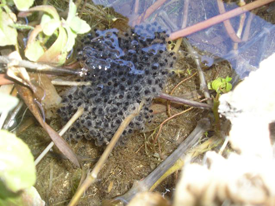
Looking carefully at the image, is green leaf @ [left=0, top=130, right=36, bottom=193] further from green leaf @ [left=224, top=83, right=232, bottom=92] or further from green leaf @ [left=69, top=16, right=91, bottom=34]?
green leaf @ [left=224, top=83, right=232, bottom=92]

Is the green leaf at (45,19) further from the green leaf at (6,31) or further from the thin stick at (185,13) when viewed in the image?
the thin stick at (185,13)

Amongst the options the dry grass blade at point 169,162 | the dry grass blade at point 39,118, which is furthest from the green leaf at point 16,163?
the dry grass blade at point 169,162

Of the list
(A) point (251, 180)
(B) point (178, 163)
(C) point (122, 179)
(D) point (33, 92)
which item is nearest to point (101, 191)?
(C) point (122, 179)

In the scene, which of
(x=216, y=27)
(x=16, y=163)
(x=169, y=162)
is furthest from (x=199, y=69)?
(x=16, y=163)

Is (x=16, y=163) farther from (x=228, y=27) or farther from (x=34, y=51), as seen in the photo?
(x=228, y=27)

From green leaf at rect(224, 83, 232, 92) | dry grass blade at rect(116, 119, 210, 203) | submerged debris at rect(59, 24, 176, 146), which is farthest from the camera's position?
green leaf at rect(224, 83, 232, 92)

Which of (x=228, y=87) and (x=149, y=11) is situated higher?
(x=149, y=11)

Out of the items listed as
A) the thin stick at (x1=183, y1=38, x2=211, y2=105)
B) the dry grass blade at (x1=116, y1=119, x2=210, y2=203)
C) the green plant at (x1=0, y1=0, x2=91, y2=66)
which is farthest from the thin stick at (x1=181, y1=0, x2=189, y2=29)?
the green plant at (x1=0, y1=0, x2=91, y2=66)
